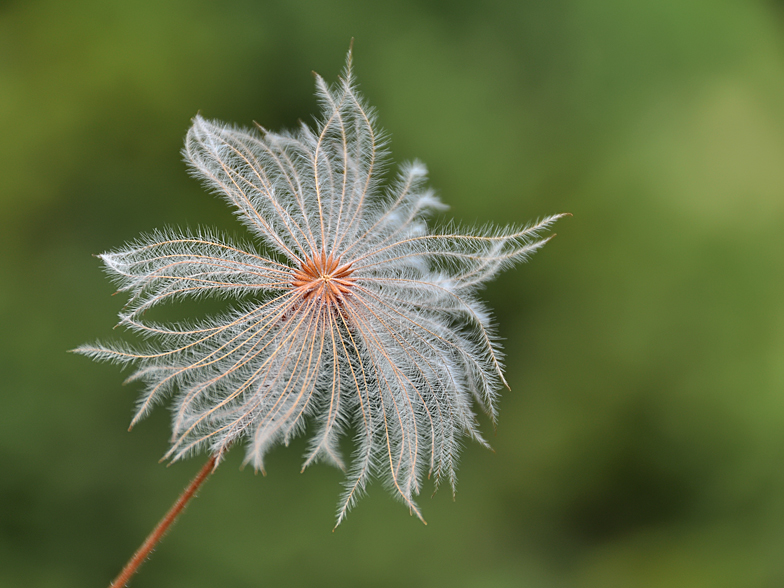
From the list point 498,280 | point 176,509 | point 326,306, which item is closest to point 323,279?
point 326,306

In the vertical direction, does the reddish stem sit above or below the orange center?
below

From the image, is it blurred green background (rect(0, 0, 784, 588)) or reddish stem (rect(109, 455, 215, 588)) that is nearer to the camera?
reddish stem (rect(109, 455, 215, 588))

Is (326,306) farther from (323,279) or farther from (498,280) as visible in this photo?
(498,280)

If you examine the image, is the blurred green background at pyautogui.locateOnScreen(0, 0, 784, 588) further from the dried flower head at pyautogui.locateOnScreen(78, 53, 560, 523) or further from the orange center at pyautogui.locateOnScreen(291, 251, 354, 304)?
the orange center at pyautogui.locateOnScreen(291, 251, 354, 304)

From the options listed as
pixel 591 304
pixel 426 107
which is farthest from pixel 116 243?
pixel 591 304

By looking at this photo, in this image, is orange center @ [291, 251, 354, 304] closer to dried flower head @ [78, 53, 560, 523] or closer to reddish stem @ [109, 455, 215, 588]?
dried flower head @ [78, 53, 560, 523]

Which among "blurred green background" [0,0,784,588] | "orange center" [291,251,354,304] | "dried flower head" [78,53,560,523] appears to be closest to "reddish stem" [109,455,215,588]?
"dried flower head" [78,53,560,523]

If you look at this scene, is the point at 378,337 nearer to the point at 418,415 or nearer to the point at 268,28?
the point at 418,415

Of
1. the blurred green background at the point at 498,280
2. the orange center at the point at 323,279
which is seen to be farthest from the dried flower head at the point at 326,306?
the blurred green background at the point at 498,280
